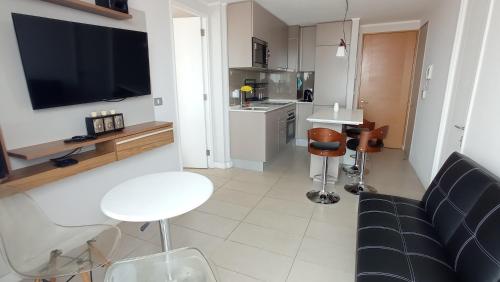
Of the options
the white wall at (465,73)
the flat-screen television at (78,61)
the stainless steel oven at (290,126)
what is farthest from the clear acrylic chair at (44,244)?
the stainless steel oven at (290,126)

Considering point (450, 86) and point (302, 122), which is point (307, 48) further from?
point (450, 86)

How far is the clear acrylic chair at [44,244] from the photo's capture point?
1.29 metres

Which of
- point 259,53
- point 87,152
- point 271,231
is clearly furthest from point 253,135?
point 87,152

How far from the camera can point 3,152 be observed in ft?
4.83

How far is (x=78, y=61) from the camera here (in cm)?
200

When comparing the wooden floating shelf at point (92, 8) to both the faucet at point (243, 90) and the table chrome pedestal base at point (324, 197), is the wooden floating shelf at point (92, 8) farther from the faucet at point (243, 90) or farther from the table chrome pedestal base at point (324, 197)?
the table chrome pedestal base at point (324, 197)

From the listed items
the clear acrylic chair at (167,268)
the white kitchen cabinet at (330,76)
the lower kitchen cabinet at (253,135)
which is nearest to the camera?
the clear acrylic chair at (167,268)

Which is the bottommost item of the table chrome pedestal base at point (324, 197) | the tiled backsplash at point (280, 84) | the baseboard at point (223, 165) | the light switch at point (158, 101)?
the table chrome pedestal base at point (324, 197)

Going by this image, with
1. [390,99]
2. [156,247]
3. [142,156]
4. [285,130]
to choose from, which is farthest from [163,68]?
[390,99]

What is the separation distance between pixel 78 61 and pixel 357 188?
323 cm

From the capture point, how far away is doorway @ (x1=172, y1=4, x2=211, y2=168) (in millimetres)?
3668

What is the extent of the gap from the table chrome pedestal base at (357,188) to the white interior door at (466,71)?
36.9 inches

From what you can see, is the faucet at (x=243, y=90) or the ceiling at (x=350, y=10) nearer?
the ceiling at (x=350, y=10)

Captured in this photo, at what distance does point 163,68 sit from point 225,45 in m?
1.24
